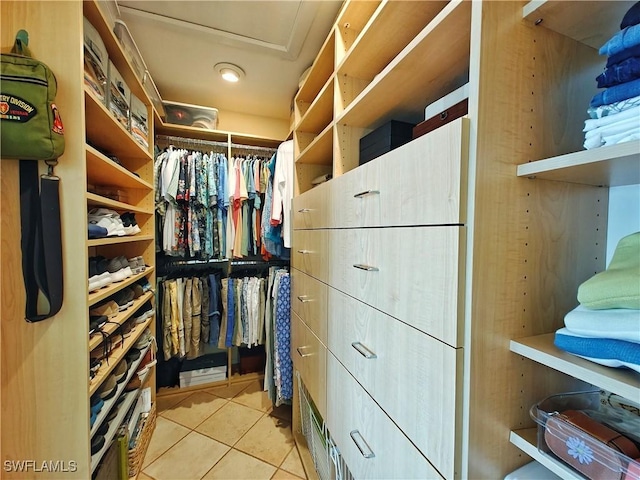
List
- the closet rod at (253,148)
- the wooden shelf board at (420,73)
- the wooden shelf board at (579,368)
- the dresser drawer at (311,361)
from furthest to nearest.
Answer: the closet rod at (253,148) < the dresser drawer at (311,361) < the wooden shelf board at (420,73) < the wooden shelf board at (579,368)

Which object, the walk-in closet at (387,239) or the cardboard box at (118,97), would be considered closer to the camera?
the walk-in closet at (387,239)

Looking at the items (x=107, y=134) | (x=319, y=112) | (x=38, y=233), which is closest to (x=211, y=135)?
(x=107, y=134)

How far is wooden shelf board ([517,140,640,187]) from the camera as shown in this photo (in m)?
0.38

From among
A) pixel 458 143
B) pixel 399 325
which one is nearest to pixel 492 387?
pixel 399 325

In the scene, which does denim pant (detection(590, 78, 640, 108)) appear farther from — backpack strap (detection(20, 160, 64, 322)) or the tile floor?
the tile floor

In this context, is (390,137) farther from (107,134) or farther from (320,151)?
(107,134)

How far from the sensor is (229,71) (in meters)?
1.68

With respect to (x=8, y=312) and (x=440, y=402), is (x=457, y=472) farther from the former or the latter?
(x=8, y=312)

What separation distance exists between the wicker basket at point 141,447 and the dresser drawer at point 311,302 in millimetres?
1106

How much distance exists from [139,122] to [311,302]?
1423 mm

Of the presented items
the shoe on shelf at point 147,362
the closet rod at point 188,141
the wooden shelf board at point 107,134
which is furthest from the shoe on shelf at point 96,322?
the closet rod at point 188,141

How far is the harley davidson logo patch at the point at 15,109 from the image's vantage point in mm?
669

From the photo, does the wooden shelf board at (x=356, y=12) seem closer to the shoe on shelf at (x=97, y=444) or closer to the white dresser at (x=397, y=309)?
the white dresser at (x=397, y=309)

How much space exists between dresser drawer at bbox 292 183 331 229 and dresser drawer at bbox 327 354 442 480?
606 millimetres
